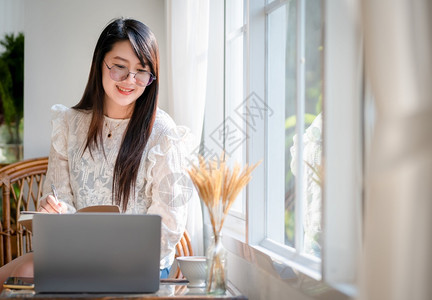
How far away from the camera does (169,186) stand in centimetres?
233

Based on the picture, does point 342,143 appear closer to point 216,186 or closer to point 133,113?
point 216,186

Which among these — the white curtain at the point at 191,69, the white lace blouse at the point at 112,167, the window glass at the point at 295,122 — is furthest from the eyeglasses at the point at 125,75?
the white curtain at the point at 191,69

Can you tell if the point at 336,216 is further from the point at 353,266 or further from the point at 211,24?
the point at 211,24

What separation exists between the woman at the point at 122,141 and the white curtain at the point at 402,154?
4.24 ft

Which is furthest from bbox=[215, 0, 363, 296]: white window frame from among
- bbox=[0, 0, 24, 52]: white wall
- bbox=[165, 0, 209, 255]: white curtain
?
bbox=[0, 0, 24, 52]: white wall

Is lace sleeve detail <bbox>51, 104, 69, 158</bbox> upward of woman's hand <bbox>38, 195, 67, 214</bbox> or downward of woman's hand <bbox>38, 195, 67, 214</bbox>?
upward

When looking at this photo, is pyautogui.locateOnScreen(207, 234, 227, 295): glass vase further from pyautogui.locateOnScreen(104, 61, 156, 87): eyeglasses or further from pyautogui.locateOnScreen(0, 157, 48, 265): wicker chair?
pyautogui.locateOnScreen(0, 157, 48, 265): wicker chair

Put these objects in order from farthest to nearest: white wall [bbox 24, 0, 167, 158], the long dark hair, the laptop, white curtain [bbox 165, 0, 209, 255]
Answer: white wall [bbox 24, 0, 167, 158] < white curtain [bbox 165, 0, 209, 255] < the long dark hair < the laptop

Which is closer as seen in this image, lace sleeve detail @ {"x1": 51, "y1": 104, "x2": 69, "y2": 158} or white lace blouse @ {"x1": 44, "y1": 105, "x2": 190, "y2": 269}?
white lace blouse @ {"x1": 44, "y1": 105, "x2": 190, "y2": 269}

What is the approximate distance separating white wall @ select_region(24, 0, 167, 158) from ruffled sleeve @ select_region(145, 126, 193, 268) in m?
1.48

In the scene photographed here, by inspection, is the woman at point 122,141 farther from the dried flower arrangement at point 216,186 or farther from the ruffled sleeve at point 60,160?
the dried flower arrangement at point 216,186

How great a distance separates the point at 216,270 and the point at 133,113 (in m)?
0.96

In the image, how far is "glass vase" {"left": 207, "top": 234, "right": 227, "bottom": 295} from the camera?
1.75 meters

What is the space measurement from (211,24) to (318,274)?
1752 millimetres
